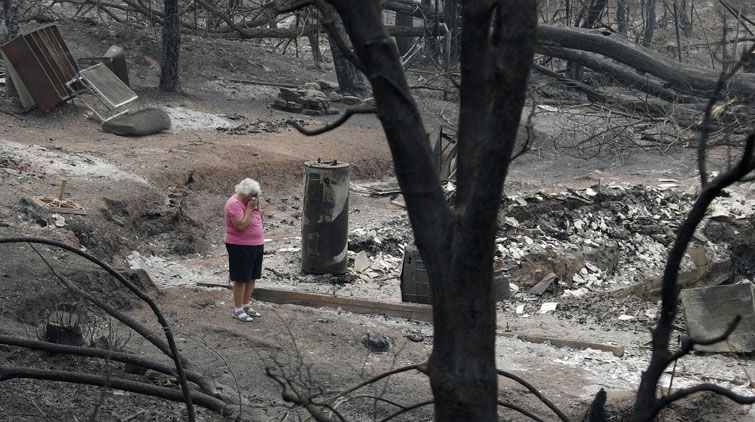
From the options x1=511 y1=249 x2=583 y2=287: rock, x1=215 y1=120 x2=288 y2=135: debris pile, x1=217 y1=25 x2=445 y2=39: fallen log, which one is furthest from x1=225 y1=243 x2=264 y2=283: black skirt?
x1=217 y1=25 x2=445 y2=39: fallen log

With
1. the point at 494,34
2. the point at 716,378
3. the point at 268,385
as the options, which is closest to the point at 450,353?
the point at 494,34

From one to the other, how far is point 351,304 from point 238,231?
1561mm

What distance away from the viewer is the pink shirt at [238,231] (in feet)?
28.7

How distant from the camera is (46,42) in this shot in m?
15.3

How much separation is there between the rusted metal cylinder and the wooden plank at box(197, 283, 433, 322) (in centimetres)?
106

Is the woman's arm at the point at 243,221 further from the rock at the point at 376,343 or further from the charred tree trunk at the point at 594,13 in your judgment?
the charred tree trunk at the point at 594,13

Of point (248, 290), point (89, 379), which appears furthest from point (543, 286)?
point (89, 379)

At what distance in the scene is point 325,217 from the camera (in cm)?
1068

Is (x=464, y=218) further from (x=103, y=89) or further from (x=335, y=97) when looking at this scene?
(x=335, y=97)

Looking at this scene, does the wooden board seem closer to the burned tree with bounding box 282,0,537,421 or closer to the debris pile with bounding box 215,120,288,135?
the burned tree with bounding box 282,0,537,421

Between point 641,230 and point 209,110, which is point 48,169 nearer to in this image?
point 209,110

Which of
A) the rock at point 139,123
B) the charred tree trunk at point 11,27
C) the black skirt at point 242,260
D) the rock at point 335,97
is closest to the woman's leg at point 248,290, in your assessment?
the black skirt at point 242,260

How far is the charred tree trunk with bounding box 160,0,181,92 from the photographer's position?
17.9 m

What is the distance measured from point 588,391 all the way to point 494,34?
565 centimetres
